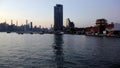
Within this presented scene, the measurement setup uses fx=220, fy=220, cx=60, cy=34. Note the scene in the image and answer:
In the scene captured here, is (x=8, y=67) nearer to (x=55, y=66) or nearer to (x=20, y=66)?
(x=20, y=66)

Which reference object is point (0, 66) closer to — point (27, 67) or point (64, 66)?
point (27, 67)

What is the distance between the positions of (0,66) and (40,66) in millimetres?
6254

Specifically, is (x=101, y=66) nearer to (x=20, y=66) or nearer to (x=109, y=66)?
(x=109, y=66)

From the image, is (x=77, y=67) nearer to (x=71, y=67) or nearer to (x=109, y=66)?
(x=71, y=67)

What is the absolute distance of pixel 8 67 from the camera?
33750mm

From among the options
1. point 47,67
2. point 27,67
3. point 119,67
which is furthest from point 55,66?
point 119,67

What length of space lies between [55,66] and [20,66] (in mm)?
5461

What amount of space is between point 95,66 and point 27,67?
10616 mm

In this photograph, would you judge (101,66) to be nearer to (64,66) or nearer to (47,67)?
(64,66)

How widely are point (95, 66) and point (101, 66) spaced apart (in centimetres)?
97

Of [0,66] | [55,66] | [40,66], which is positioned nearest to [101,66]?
[55,66]

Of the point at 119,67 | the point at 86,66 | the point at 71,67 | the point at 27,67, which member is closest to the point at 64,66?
the point at 71,67

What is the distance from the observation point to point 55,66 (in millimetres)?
34500

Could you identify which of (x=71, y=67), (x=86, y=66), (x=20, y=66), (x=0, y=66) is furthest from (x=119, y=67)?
(x=0, y=66)
